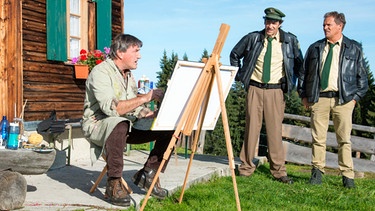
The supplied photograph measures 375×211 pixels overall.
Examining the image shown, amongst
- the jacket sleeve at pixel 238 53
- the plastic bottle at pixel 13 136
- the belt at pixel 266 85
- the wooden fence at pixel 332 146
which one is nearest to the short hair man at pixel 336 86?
the belt at pixel 266 85

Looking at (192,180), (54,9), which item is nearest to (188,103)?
(192,180)

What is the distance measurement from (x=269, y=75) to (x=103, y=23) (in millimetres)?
3393

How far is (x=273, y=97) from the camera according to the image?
261 inches

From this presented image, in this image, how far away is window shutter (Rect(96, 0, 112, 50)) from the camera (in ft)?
28.7

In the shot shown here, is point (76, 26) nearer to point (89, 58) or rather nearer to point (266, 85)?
point (89, 58)

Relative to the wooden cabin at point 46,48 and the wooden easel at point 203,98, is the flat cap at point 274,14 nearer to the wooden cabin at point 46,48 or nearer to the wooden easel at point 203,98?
the wooden easel at point 203,98

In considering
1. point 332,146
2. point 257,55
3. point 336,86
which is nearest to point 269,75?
point 257,55

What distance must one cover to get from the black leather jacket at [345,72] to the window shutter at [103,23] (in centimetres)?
365

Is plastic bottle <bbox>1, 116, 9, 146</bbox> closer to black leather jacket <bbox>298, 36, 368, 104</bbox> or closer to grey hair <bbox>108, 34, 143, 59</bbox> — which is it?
grey hair <bbox>108, 34, 143, 59</bbox>

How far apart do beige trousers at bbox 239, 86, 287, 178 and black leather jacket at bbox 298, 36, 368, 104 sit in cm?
39

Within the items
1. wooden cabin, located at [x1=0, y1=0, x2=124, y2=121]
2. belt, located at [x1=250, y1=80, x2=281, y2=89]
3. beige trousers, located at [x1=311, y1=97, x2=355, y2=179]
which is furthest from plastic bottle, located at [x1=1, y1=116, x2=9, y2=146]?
beige trousers, located at [x1=311, y1=97, x2=355, y2=179]

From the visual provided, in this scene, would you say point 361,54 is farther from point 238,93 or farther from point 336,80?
point 238,93

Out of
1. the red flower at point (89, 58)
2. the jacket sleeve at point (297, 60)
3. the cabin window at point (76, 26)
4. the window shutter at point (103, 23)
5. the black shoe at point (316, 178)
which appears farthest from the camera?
the window shutter at point (103, 23)

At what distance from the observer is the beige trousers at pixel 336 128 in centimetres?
630
